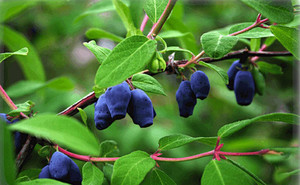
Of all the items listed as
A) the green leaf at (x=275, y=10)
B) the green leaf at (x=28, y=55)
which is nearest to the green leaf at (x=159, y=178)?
the green leaf at (x=275, y=10)

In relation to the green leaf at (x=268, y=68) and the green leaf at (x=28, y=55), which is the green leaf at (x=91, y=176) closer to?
the green leaf at (x=268, y=68)

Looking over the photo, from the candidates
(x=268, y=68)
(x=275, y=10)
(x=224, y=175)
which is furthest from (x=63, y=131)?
(x=268, y=68)

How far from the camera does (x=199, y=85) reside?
73 centimetres

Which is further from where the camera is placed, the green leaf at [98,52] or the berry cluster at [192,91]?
the berry cluster at [192,91]

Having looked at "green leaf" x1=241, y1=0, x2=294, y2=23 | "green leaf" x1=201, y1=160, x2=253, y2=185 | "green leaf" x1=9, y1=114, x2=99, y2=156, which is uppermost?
"green leaf" x1=241, y1=0, x2=294, y2=23

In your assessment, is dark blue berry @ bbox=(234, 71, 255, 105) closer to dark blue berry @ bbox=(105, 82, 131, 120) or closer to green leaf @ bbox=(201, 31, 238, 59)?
green leaf @ bbox=(201, 31, 238, 59)

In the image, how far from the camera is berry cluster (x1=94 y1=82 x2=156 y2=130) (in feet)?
2.00

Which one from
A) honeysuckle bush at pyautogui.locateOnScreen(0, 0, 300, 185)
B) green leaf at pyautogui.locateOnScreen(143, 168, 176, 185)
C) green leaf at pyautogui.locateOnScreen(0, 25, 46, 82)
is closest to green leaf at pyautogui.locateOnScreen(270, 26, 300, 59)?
honeysuckle bush at pyautogui.locateOnScreen(0, 0, 300, 185)

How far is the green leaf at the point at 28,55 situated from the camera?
120 centimetres

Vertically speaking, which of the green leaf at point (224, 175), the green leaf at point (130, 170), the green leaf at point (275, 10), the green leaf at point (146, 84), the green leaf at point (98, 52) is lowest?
the green leaf at point (130, 170)

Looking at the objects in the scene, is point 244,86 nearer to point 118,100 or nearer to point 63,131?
point 118,100

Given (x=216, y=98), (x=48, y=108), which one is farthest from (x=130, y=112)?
(x=216, y=98)

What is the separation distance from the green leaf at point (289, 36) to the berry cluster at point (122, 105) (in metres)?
0.27

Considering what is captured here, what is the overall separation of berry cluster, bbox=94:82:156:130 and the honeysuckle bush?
0.02 meters
